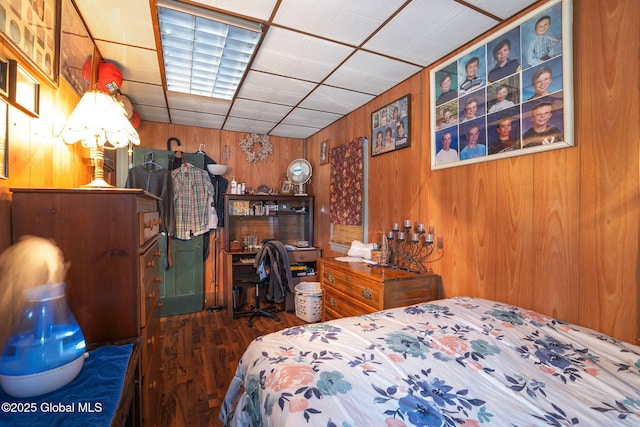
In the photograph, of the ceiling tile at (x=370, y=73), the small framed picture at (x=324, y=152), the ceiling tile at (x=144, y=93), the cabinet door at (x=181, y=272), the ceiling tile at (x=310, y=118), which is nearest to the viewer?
the ceiling tile at (x=370, y=73)

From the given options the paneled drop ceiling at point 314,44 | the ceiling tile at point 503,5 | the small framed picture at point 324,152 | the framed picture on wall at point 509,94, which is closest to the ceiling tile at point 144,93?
the paneled drop ceiling at point 314,44

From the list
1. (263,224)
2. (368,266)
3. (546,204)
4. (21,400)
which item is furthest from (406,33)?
(263,224)

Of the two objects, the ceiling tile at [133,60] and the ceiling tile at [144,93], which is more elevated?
the ceiling tile at [144,93]

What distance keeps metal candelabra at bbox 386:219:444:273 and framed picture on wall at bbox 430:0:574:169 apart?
594 mm

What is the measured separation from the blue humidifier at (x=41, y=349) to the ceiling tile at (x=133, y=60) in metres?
1.99

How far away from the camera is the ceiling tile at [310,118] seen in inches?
136

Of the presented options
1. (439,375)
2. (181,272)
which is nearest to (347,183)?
(181,272)

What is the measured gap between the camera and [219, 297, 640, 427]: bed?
2.70 feet

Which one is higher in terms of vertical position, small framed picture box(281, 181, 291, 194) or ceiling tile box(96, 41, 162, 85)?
ceiling tile box(96, 41, 162, 85)

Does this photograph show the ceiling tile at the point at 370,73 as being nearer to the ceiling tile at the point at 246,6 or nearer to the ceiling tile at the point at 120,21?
the ceiling tile at the point at 246,6

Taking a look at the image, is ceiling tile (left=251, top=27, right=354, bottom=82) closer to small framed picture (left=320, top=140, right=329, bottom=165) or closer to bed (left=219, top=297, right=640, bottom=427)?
small framed picture (left=320, top=140, right=329, bottom=165)

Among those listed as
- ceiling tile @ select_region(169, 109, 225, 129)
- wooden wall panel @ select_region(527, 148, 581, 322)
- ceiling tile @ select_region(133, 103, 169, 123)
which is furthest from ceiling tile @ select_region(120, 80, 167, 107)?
wooden wall panel @ select_region(527, 148, 581, 322)

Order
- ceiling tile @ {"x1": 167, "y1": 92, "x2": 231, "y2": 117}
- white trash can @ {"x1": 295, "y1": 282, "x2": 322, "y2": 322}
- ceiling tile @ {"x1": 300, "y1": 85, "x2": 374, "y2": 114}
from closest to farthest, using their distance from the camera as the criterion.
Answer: ceiling tile @ {"x1": 300, "y1": 85, "x2": 374, "y2": 114}, ceiling tile @ {"x1": 167, "y1": 92, "x2": 231, "y2": 117}, white trash can @ {"x1": 295, "y1": 282, "x2": 322, "y2": 322}

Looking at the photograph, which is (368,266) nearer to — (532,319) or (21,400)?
(532,319)
